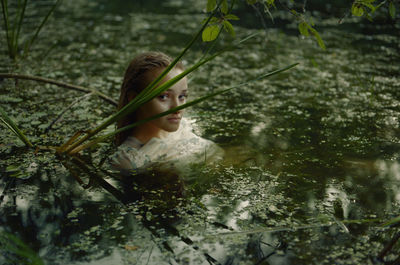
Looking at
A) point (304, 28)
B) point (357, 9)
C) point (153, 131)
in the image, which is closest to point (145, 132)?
point (153, 131)

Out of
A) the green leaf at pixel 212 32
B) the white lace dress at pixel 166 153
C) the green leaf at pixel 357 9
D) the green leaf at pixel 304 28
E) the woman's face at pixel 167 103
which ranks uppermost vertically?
the green leaf at pixel 357 9

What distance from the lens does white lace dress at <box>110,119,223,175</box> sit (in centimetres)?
236

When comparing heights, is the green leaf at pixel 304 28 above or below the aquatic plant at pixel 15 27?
above

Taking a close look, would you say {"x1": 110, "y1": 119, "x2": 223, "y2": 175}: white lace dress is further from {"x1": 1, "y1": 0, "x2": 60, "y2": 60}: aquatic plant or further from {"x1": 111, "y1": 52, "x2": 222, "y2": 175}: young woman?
{"x1": 1, "y1": 0, "x2": 60, "y2": 60}: aquatic plant

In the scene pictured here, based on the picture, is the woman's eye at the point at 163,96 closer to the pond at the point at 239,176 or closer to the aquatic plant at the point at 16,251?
the pond at the point at 239,176

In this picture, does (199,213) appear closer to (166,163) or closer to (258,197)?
(258,197)

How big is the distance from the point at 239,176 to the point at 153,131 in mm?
569

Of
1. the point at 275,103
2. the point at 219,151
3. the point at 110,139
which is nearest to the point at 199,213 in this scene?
the point at 219,151

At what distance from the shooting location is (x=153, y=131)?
250 centimetres

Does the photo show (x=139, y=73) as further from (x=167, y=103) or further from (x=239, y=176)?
(x=239, y=176)

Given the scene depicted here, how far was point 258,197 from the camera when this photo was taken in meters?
2.00

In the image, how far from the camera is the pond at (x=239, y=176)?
1604 millimetres

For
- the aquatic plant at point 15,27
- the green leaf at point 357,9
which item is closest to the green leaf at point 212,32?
the green leaf at point 357,9

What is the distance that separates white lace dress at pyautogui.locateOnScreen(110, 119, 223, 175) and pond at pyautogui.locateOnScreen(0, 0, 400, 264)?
104 millimetres
